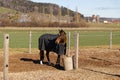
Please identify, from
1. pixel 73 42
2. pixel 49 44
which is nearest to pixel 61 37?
pixel 49 44

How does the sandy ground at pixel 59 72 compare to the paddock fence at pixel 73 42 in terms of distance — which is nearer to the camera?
the sandy ground at pixel 59 72

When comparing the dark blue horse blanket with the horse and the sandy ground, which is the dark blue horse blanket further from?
the sandy ground

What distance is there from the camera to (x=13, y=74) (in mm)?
14016

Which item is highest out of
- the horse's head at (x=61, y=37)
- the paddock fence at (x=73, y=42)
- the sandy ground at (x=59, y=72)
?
the horse's head at (x=61, y=37)

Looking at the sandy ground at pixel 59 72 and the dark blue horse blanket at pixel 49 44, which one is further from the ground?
the dark blue horse blanket at pixel 49 44

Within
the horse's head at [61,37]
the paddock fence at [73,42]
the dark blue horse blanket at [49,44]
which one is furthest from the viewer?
the paddock fence at [73,42]

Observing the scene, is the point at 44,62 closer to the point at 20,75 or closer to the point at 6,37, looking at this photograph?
the point at 20,75

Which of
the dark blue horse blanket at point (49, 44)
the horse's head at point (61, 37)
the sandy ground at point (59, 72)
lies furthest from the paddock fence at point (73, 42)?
the horse's head at point (61, 37)

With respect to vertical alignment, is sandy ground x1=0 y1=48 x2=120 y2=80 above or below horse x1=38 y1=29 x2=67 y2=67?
below

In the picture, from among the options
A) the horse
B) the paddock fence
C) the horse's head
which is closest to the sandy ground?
the horse

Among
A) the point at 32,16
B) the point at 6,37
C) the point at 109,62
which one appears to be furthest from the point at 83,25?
the point at 6,37

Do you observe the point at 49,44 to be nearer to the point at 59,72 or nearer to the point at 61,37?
the point at 61,37

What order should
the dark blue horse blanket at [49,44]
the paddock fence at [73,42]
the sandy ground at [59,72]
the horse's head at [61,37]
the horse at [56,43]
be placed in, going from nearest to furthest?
the sandy ground at [59,72], the horse's head at [61,37], the horse at [56,43], the dark blue horse blanket at [49,44], the paddock fence at [73,42]

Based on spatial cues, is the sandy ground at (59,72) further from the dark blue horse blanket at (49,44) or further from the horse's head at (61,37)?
the horse's head at (61,37)
